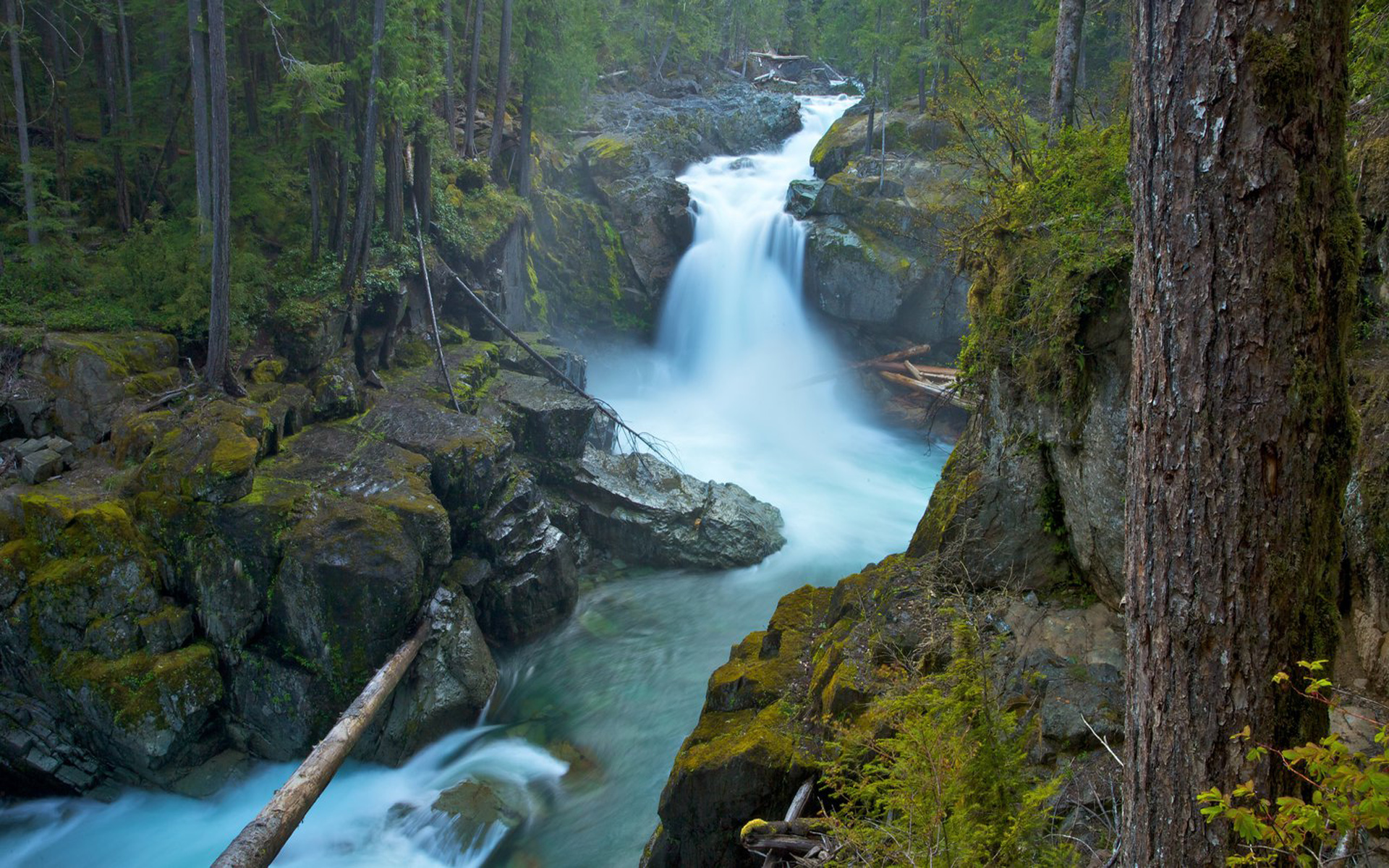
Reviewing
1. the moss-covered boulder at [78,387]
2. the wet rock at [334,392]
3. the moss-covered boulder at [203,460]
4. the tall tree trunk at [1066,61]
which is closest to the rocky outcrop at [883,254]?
the tall tree trunk at [1066,61]

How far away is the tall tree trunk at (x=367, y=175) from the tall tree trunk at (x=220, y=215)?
228 cm

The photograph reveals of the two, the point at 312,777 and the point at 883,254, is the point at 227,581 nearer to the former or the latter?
the point at 312,777

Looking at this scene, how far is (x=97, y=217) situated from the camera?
14250 mm

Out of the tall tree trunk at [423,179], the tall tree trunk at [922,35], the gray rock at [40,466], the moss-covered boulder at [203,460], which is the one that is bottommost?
the gray rock at [40,466]

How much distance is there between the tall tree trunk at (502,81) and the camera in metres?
18.8

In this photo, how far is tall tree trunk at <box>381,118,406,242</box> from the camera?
13766 millimetres

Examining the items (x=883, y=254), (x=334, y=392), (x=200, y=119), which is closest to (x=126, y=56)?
(x=200, y=119)

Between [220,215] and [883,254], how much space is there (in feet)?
50.3

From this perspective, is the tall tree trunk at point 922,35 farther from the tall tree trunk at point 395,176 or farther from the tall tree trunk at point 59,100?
the tall tree trunk at point 59,100

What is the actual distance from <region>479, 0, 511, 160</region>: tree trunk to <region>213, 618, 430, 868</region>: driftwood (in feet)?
46.5

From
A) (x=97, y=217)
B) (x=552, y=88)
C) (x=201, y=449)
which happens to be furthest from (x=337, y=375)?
(x=552, y=88)

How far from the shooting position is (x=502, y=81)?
19156mm

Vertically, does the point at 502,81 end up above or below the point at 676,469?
above

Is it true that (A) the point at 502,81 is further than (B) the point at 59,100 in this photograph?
Yes
